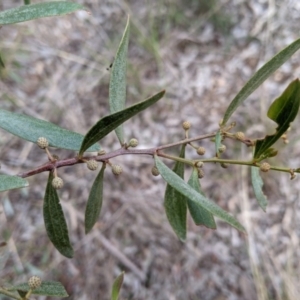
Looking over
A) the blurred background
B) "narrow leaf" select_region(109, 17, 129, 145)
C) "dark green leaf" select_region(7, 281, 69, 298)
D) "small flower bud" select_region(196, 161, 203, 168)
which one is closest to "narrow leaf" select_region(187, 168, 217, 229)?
"small flower bud" select_region(196, 161, 203, 168)

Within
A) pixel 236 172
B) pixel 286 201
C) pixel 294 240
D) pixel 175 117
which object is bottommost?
pixel 294 240

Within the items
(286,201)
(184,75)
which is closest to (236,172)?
(286,201)

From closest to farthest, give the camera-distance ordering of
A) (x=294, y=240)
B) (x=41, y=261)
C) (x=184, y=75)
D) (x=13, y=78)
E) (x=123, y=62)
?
(x=123, y=62) < (x=41, y=261) < (x=294, y=240) < (x=13, y=78) < (x=184, y=75)

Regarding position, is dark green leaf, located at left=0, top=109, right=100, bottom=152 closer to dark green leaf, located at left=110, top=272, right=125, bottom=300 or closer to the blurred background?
dark green leaf, located at left=110, top=272, right=125, bottom=300

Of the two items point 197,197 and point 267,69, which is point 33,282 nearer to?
point 197,197

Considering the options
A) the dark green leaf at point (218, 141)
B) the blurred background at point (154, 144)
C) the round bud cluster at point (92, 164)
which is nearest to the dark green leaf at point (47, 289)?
the round bud cluster at point (92, 164)

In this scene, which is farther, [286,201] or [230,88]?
[230,88]

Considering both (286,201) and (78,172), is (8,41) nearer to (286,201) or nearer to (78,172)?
(78,172)

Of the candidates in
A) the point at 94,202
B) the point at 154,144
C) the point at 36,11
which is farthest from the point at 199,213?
the point at 154,144
